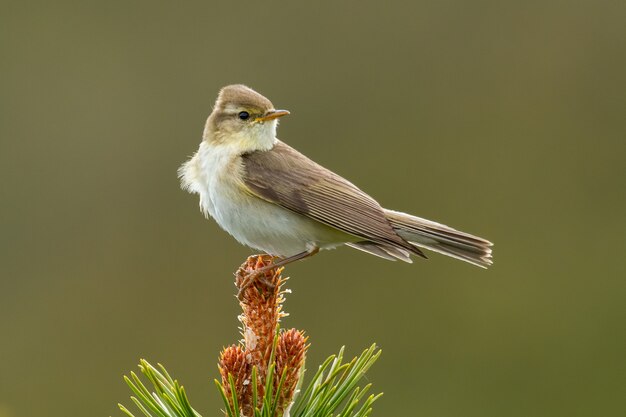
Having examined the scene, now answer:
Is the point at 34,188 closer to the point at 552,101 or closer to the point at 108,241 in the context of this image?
the point at 108,241

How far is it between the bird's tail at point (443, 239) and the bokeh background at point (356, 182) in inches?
100

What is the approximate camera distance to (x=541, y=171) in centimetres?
819

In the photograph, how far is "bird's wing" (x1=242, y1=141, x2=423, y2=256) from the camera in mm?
4309

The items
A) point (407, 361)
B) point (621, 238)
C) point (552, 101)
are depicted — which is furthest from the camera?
point (552, 101)

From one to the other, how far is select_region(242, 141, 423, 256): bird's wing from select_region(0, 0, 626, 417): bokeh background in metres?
2.76

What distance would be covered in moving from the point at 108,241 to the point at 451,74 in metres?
3.38

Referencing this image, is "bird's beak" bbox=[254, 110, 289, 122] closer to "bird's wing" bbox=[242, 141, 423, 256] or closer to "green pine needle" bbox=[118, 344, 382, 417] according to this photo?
"bird's wing" bbox=[242, 141, 423, 256]

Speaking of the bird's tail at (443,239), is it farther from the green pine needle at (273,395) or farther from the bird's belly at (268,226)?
the green pine needle at (273,395)

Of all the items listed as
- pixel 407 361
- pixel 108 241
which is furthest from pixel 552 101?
pixel 108 241

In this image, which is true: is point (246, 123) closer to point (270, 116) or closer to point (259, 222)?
point (270, 116)

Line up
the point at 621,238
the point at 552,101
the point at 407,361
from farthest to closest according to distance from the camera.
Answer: the point at 552,101, the point at 621,238, the point at 407,361

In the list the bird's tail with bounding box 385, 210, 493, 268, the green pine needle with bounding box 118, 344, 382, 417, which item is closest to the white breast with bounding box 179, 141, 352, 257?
the bird's tail with bounding box 385, 210, 493, 268

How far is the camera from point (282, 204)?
14.7ft

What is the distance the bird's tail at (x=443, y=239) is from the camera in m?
4.55
